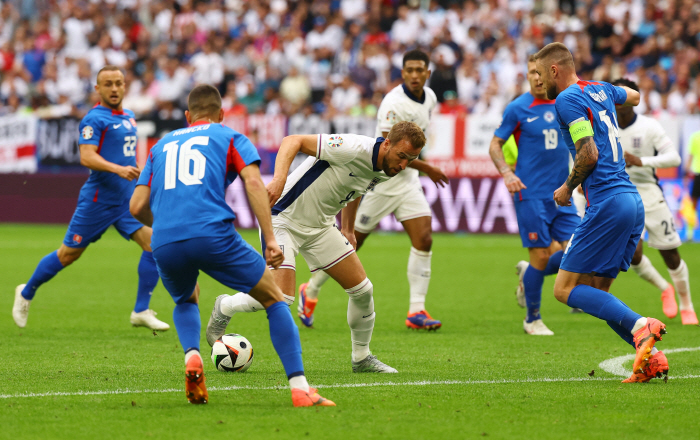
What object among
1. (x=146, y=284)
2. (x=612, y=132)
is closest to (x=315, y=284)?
(x=146, y=284)

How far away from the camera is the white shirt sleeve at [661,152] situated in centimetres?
873

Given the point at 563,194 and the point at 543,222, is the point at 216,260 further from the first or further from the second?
the point at 543,222

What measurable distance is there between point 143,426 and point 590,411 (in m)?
2.48

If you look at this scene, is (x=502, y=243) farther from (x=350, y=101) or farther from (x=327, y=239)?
(x=327, y=239)

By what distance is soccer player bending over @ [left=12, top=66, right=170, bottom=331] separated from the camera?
8.73m

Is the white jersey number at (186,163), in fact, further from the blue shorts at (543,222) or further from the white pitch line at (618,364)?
the blue shorts at (543,222)

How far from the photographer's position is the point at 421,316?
887 centimetres

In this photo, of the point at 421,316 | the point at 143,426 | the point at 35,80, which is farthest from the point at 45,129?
the point at 143,426

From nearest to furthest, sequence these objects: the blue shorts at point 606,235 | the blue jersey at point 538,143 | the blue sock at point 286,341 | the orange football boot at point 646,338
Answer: the blue sock at point 286,341 → the orange football boot at point 646,338 → the blue shorts at point 606,235 → the blue jersey at point 538,143

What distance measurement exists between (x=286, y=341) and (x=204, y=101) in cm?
148

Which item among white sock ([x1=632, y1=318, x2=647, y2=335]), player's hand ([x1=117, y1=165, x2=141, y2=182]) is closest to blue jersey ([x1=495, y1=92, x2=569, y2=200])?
white sock ([x1=632, y1=318, x2=647, y2=335])

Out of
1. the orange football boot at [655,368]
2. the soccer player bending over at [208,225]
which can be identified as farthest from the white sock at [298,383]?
the orange football boot at [655,368]

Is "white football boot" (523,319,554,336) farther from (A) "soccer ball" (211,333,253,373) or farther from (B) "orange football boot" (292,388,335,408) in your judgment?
(B) "orange football boot" (292,388,335,408)

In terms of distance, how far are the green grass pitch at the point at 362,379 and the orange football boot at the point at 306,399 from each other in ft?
0.22
